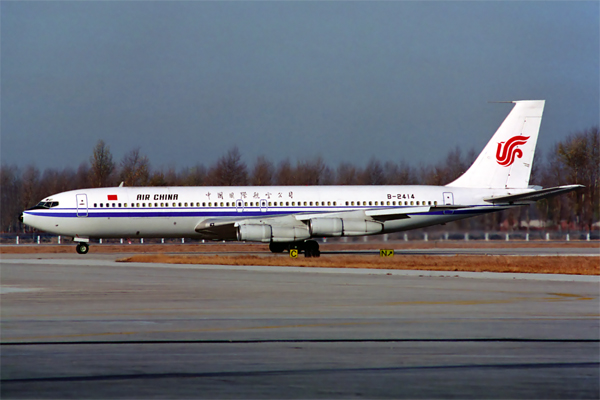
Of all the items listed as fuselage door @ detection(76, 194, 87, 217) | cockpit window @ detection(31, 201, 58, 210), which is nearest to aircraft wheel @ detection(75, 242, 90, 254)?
fuselage door @ detection(76, 194, 87, 217)

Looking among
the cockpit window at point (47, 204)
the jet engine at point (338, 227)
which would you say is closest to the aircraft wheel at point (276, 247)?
the jet engine at point (338, 227)

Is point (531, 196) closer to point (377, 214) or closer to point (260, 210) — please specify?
point (377, 214)

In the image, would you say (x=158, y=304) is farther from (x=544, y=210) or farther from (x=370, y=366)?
(x=544, y=210)

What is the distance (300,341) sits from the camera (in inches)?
468

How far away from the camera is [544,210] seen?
3157 inches

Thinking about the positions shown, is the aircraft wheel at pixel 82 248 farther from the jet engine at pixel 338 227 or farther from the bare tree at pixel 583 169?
the bare tree at pixel 583 169

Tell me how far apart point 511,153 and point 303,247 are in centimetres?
1450

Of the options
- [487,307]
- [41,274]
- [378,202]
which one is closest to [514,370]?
[487,307]

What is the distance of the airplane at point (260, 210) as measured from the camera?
4222 centimetres

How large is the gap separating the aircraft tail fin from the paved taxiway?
79.3 feet

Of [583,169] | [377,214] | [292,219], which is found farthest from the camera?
[583,169]

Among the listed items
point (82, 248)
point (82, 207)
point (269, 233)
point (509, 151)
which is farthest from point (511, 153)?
point (82, 248)

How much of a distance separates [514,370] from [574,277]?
17.6m

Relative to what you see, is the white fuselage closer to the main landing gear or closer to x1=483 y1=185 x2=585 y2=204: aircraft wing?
the main landing gear
